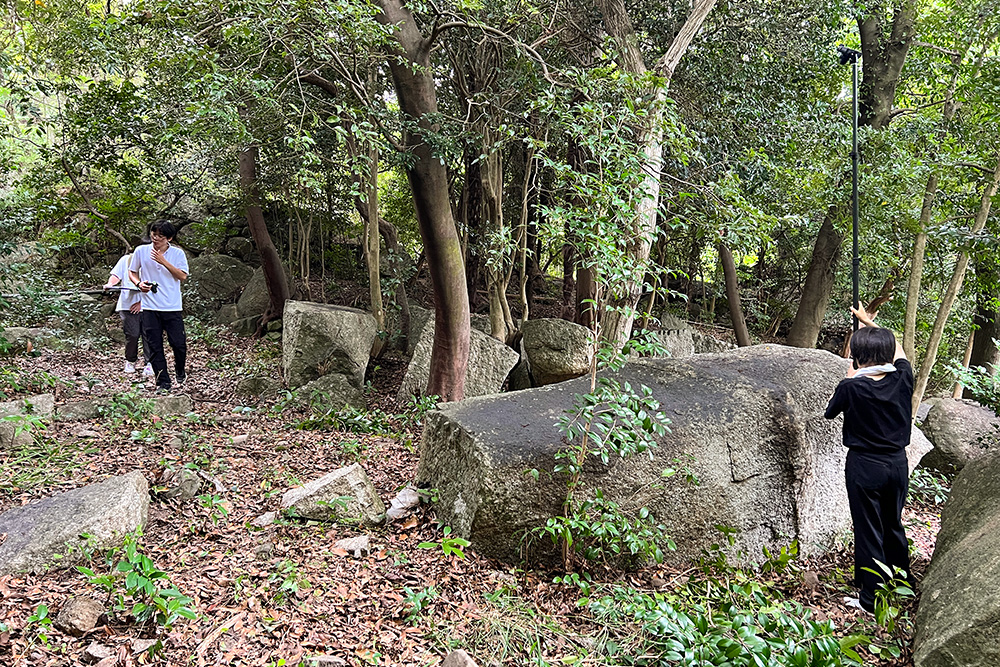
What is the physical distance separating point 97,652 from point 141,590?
1.23ft

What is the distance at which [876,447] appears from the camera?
364 cm

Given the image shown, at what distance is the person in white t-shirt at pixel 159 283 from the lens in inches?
221

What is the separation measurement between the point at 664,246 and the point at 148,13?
7342 mm

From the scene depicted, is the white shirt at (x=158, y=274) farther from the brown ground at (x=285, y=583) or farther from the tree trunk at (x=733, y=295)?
the tree trunk at (x=733, y=295)

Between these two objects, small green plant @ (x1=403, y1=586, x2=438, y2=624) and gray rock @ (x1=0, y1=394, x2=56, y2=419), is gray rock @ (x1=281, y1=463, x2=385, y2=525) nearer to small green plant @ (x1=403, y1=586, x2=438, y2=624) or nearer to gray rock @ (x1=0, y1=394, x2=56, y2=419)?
small green plant @ (x1=403, y1=586, x2=438, y2=624)

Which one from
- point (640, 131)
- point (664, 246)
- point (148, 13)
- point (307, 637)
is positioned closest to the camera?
point (307, 637)

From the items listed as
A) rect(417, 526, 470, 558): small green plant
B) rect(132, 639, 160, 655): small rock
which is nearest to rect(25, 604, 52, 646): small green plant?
rect(132, 639, 160, 655): small rock

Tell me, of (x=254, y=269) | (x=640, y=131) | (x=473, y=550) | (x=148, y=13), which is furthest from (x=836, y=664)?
(x=254, y=269)

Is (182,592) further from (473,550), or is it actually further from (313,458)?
(313,458)

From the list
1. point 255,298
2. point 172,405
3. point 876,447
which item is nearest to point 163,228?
point 172,405

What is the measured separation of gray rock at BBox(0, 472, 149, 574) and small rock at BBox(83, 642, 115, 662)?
0.75 m

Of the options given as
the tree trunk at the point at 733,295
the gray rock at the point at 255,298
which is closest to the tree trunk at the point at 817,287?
the tree trunk at the point at 733,295

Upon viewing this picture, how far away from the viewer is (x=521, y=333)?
834cm

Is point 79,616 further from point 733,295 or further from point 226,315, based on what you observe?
point 733,295
